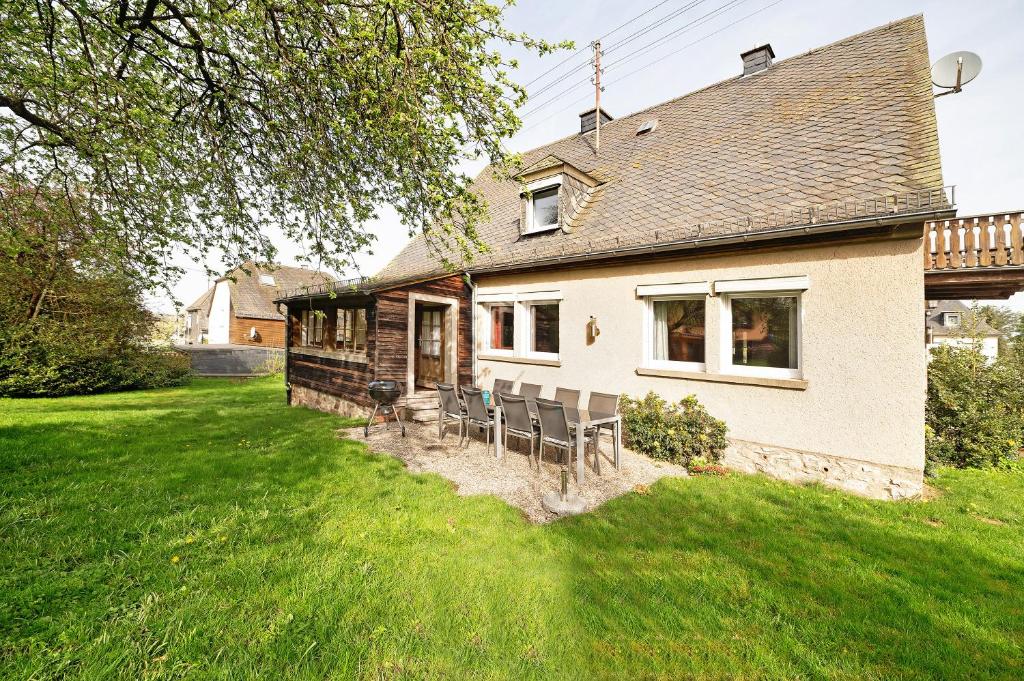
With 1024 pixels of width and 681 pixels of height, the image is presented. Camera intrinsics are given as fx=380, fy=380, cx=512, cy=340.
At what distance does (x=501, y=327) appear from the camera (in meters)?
10.2

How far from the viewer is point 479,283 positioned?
10.3 metres

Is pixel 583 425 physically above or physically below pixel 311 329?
Answer: below

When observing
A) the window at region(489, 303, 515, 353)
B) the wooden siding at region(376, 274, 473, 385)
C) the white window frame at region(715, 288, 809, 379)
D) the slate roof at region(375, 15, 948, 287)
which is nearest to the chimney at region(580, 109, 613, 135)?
the slate roof at region(375, 15, 948, 287)

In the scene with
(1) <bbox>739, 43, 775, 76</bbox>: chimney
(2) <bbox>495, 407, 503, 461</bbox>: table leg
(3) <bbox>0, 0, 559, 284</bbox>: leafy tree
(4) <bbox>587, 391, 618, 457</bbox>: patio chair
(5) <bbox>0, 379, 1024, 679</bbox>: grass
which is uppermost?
(1) <bbox>739, 43, 775, 76</bbox>: chimney

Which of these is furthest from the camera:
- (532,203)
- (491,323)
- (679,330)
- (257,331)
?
(257,331)

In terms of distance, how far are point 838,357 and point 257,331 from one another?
3770 centimetres

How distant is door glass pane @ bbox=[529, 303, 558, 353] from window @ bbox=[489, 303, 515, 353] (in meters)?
0.82

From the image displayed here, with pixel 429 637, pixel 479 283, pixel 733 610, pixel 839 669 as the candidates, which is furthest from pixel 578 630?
pixel 479 283

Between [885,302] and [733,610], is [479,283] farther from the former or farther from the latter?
[733,610]

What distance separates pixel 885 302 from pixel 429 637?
663 centimetres

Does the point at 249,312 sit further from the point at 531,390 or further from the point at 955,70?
the point at 955,70

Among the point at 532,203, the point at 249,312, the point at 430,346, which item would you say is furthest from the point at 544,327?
the point at 249,312

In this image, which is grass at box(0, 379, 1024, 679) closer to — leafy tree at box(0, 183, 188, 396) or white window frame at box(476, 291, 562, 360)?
white window frame at box(476, 291, 562, 360)

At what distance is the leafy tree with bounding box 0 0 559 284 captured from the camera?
4156 mm
